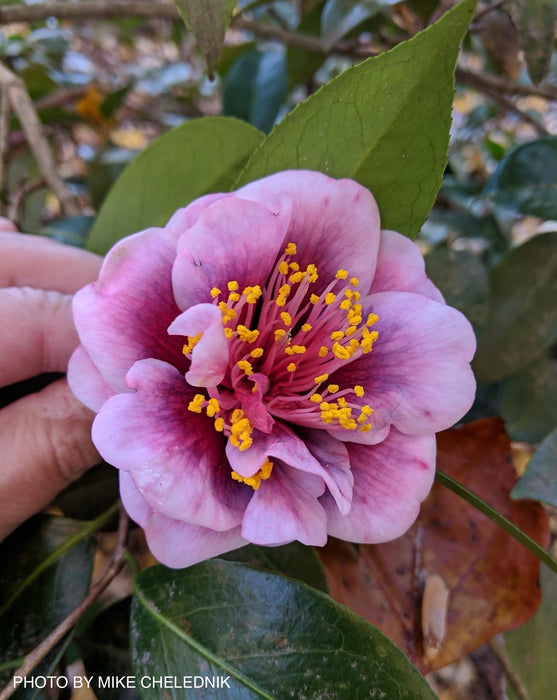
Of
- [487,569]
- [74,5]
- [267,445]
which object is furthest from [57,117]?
[487,569]

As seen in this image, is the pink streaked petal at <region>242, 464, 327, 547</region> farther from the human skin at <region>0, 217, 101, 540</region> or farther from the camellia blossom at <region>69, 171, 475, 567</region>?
the human skin at <region>0, 217, 101, 540</region>

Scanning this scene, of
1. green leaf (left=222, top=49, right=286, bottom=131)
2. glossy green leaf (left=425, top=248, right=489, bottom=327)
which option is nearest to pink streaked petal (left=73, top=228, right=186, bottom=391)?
glossy green leaf (left=425, top=248, right=489, bottom=327)

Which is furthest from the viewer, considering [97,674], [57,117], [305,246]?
[57,117]

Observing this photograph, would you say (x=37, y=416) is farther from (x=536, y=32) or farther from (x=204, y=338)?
(x=536, y=32)

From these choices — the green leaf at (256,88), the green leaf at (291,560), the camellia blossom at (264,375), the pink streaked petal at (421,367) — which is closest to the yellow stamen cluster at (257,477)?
the camellia blossom at (264,375)

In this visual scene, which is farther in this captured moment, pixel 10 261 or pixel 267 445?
pixel 10 261

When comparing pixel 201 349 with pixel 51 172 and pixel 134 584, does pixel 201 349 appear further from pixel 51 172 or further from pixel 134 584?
pixel 51 172

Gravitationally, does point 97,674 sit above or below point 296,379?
below
